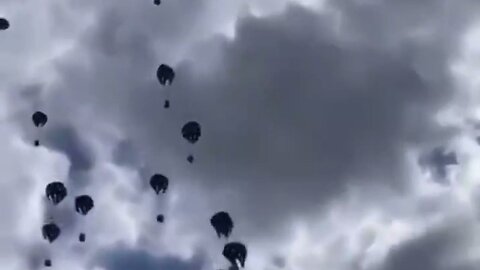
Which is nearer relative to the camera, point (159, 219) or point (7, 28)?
point (159, 219)

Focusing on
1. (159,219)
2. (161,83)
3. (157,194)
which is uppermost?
(161,83)

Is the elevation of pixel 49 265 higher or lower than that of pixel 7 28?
lower

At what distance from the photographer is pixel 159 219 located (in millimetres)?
180250

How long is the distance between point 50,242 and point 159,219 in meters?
32.2

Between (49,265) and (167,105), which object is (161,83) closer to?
(167,105)

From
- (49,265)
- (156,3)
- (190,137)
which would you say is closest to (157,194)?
(190,137)

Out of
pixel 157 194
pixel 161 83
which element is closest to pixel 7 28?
pixel 161 83

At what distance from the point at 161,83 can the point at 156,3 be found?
22.2 metres

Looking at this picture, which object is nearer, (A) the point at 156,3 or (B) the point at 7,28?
(A) the point at 156,3

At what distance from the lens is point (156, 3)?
7205 inches

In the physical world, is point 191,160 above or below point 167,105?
below

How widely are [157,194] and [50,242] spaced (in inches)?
987

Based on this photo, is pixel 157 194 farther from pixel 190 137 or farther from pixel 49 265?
pixel 49 265

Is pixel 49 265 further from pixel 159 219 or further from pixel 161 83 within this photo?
pixel 161 83
